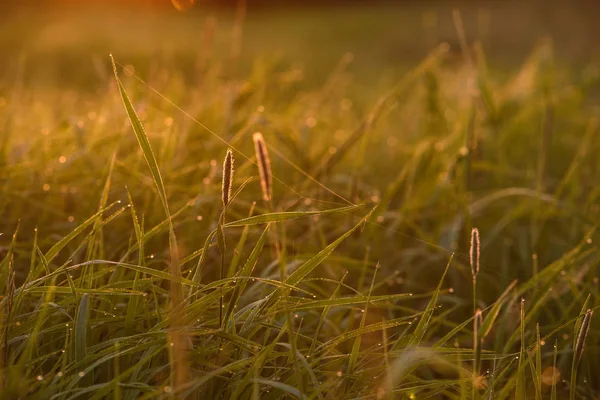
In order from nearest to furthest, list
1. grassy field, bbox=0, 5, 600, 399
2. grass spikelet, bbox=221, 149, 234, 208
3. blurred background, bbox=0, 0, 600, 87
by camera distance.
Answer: grass spikelet, bbox=221, 149, 234, 208 → grassy field, bbox=0, 5, 600, 399 → blurred background, bbox=0, 0, 600, 87

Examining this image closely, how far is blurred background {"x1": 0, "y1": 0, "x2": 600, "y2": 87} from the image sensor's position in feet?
26.1

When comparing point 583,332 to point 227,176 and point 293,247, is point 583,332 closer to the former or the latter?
point 227,176

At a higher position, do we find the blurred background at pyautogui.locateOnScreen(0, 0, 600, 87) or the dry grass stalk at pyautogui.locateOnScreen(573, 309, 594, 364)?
the dry grass stalk at pyautogui.locateOnScreen(573, 309, 594, 364)

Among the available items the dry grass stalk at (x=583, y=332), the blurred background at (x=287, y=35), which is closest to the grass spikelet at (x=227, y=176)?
the dry grass stalk at (x=583, y=332)

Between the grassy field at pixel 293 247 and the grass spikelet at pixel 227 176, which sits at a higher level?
the grass spikelet at pixel 227 176

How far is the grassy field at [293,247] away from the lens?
954mm

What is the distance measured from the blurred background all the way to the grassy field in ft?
14.8

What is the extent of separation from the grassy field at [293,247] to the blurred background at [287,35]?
4.51 meters

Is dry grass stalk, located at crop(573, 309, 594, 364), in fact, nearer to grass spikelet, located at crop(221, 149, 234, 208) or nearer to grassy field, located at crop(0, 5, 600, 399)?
grassy field, located at crop(0, 5, 600, 399)

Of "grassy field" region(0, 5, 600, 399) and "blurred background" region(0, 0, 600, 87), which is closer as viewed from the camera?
"grassy field" region(0, 5, 600, 399)

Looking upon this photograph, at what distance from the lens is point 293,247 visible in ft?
4.67

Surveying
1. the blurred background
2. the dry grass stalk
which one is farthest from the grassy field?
the blurred background

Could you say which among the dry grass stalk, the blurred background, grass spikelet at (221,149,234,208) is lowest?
the blurred background

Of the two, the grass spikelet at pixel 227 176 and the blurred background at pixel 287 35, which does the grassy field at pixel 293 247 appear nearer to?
the grass spikelet at pixel 227 176
